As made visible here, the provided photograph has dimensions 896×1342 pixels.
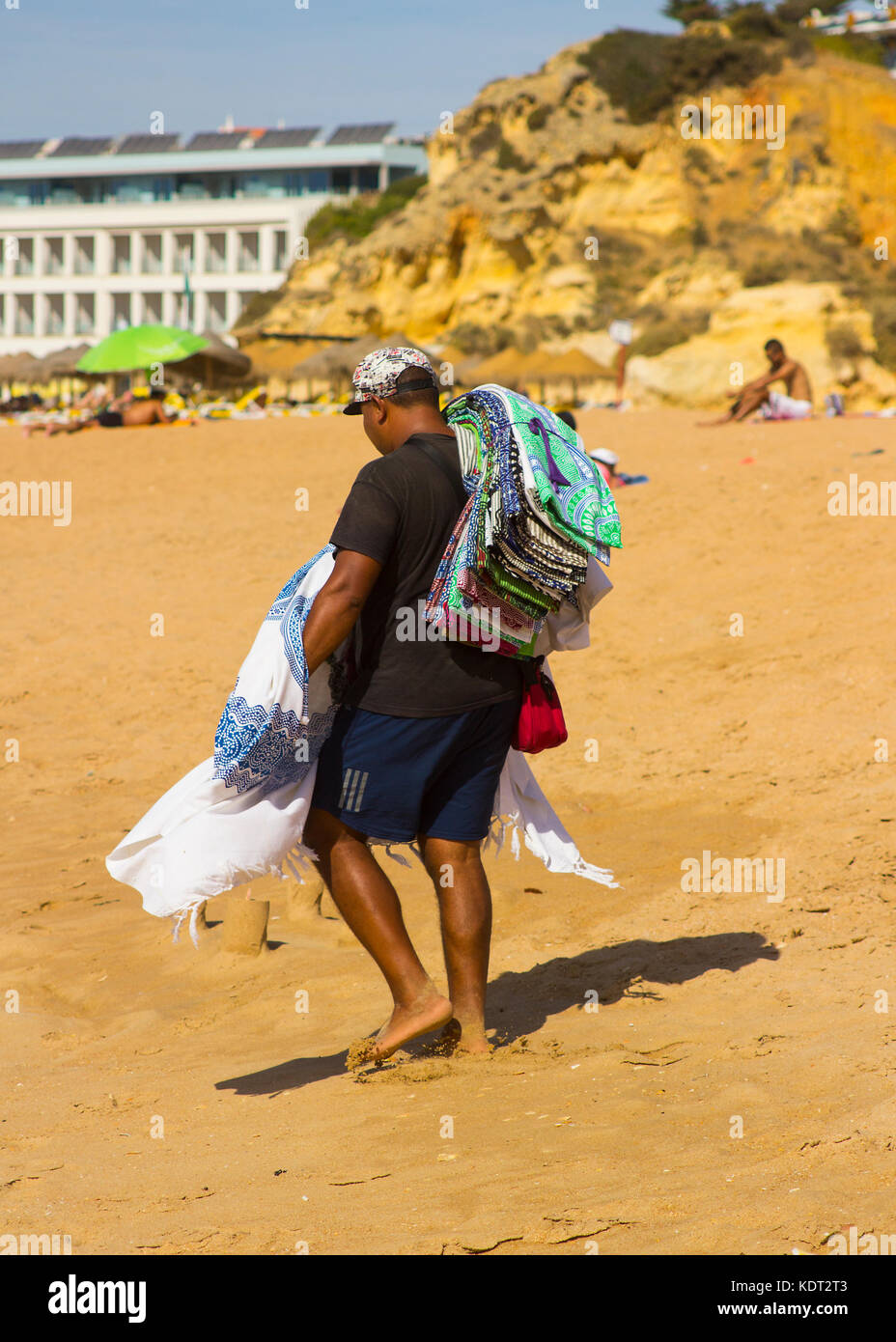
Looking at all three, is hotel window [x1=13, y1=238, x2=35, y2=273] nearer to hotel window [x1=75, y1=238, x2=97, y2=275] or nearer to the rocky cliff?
hotel window [x1=75, y1=238, x2=97, y2=275]

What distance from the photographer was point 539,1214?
7.95ft

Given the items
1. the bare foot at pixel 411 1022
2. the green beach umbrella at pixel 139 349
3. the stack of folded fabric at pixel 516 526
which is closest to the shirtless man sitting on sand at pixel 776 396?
the stack of folded fabric at pixel 516 526

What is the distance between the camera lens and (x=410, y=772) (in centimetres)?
328

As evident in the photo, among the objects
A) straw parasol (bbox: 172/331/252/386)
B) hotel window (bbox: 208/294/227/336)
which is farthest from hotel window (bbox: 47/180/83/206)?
straw parasol (bbox: 172/331/252/386)

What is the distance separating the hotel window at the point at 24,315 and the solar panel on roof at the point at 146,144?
906 cm

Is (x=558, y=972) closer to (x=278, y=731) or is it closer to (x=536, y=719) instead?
(x=536, y=719)

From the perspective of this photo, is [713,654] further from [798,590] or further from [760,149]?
[760,149]

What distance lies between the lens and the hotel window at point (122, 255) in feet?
223

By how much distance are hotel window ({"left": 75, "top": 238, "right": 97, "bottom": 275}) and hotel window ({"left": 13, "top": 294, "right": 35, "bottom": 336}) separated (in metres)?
3.37

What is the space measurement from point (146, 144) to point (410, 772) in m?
73.6

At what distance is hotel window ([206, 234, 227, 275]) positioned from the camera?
216 ft

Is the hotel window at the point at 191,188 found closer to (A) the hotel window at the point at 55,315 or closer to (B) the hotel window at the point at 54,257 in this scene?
(B) the hotel window at the point at 54,257

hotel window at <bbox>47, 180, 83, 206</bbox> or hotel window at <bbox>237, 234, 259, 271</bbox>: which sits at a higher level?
hotel window at <bbox>47, 180, 83, 206</bbox>

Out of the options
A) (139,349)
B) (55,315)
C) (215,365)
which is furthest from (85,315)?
(139,349)
